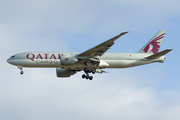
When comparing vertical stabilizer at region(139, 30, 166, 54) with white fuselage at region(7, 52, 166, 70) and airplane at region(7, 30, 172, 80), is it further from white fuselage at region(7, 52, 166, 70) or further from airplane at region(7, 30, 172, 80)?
white fuselage at region(7, 52, 166, 70)

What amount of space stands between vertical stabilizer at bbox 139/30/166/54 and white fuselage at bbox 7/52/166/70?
200 cm

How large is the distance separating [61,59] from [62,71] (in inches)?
290

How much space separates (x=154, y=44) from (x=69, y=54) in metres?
13.2

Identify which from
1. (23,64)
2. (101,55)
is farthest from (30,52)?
(101,55)

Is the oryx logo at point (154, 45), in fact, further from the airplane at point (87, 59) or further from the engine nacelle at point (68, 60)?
the engine nacelle at point (68, 60)

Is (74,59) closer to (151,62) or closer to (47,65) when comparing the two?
(47,65)

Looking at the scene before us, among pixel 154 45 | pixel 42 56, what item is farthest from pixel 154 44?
pixel 42 56

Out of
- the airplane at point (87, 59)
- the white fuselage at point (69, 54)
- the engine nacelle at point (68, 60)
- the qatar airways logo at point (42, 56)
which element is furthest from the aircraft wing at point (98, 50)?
the qatar airways logo at point (42, 56)

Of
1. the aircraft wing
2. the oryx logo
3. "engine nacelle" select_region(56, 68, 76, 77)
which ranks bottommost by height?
"engine nacelle" select_region(56, 68, 76, 77)

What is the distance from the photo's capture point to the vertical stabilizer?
1914 inches

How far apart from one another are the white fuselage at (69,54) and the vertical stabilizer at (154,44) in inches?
78.6

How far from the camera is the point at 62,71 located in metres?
49.5

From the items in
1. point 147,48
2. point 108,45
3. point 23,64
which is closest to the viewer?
point 108,45

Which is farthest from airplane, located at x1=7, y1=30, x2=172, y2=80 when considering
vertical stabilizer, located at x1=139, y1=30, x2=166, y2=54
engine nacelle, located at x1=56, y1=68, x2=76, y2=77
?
engine nacelle, located at x1=56, y1=68, x2=76, y2=77
